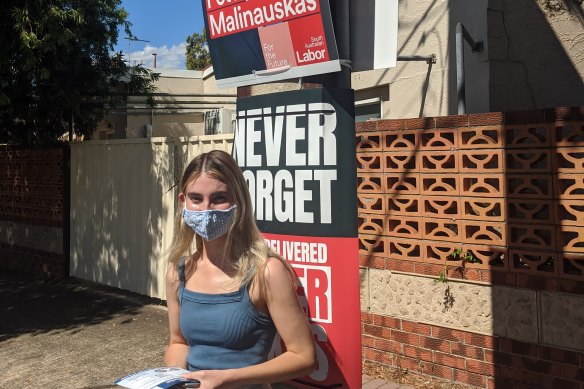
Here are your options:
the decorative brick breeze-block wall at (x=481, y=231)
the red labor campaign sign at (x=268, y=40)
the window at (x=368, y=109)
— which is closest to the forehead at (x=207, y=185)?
the red labor campaign sign at (x=268, y=40)

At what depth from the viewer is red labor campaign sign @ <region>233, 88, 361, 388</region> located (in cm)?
266

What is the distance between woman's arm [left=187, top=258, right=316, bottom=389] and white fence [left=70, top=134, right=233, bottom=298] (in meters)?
4.47

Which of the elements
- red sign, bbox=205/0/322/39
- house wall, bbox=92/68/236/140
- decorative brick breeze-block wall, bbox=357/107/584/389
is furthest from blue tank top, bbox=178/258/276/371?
house wall, bbox=92/68/236/140

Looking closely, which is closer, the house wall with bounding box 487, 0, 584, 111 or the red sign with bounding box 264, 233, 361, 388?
the red sign with bounding box 264, 233, 361, 388

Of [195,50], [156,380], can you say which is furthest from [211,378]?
[195,50]

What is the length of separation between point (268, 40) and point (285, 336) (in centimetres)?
158

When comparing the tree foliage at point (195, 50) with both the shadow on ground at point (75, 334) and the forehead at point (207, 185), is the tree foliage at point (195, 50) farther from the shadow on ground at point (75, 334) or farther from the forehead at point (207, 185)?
the forehead at point (207, 185)

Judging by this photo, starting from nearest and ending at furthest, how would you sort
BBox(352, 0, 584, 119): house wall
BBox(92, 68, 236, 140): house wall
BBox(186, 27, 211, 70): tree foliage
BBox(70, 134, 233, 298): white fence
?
BBox(352, 0, 584, 119): house wall
BBox(70, 134, 233, 298): white fence
BBox(92, 68, 236, 140): house wall
BBox(186, 27, 211, 70): tree foliage

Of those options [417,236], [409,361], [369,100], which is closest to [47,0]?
[369,100]

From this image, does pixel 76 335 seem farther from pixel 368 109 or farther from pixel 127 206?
pixel 368 109

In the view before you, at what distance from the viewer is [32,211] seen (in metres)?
9.72

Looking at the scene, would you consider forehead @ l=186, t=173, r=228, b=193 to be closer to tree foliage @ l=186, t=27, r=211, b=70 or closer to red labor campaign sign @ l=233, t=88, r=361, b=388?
red labor campaign sign @ l=233, t=88, r=361, b=388

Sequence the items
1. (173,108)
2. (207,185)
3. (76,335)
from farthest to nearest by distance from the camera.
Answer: (173,108)
(76,335)
(207,185)

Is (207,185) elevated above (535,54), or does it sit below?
below
